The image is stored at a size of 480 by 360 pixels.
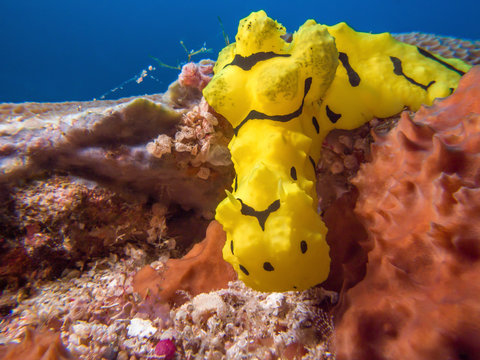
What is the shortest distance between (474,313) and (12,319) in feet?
11.3

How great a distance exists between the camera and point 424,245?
62.7 inches

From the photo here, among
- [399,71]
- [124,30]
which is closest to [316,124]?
[399,71]

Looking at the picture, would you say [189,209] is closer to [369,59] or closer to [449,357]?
[369,59]

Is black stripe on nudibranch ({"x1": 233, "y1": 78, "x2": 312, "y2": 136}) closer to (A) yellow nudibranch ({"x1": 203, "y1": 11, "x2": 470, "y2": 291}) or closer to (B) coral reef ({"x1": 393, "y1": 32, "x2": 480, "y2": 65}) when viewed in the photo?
(A) yellow nudibranch ({"x1": 203, "y1": 11, "x2": 470, "y2": 291})

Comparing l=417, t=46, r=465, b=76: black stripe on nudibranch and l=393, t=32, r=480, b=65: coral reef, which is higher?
l=393, t=32, r=480, b=65: coral reef

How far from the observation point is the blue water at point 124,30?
47.8 m

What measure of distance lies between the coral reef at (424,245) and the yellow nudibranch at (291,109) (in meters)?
0.41

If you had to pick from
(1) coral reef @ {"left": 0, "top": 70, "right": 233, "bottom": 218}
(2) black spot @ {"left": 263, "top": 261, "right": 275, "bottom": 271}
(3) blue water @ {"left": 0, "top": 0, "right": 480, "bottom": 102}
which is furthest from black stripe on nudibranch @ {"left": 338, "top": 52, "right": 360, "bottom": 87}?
(3) blue water @ {"left": 0, "top": 0, "right": 480, "bottom": 102}

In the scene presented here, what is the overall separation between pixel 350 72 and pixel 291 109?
939mm

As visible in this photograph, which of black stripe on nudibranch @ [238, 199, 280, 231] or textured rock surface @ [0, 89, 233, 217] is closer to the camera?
black stripe on nudibranch @ [238, 199, 280, 231]

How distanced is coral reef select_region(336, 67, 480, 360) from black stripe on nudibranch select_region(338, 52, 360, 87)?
2.60 ft

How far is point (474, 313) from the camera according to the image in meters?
1.23

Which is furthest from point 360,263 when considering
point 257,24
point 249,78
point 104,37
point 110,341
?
point 104,37

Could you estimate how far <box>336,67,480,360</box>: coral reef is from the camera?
4.33ft
